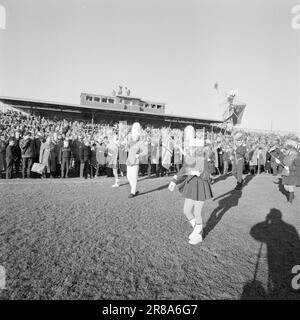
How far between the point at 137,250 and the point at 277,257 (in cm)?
234

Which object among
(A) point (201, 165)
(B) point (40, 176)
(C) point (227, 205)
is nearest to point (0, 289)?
(A) point (201, 165)

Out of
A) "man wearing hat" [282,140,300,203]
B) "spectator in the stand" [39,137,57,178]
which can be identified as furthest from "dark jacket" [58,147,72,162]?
"man wearing hat" [282,140,300,203]

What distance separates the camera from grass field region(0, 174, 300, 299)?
3289 mm

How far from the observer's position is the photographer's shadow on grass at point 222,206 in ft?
19.7

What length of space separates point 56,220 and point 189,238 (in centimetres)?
287

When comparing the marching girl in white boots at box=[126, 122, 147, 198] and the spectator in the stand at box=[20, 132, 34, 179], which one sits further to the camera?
the spectator in the stand at box=[20, 132, 34, 179]

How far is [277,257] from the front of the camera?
14.5 ft

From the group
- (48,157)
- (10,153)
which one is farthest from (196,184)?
(10,153)

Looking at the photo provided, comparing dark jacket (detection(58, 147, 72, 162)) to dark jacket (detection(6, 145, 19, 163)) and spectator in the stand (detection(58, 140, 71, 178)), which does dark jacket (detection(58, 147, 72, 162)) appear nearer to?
spectator in the stand (detection(58, 140, 71, 178))

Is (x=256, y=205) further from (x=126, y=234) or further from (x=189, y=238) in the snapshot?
(x=126, y=234)

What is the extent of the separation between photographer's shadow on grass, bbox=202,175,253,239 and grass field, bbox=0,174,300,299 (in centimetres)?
3

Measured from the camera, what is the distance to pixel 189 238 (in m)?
5.02

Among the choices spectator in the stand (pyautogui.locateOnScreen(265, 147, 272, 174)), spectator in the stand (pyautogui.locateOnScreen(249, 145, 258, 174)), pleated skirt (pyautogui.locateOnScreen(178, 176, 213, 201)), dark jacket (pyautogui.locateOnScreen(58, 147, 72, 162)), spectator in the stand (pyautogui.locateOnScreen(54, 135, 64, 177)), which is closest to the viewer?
pleated skirt (pyautogui.locateOnScreen(178, 176, 213, 201))

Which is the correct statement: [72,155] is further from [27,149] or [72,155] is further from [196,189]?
[196,189]
